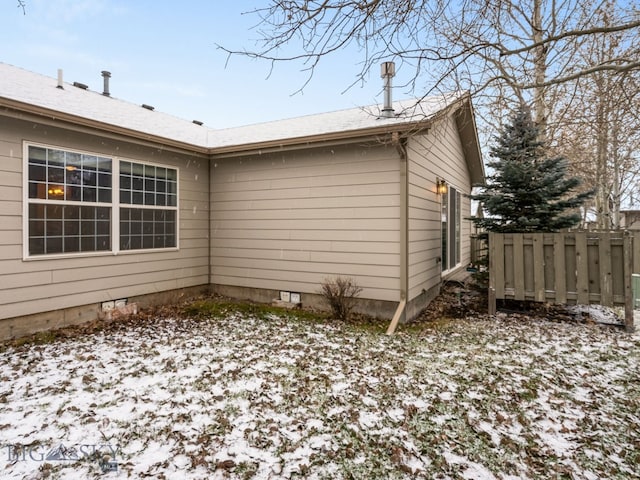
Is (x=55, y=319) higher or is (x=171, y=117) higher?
(x=171, y=117)

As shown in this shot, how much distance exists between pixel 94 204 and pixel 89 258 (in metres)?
0.85

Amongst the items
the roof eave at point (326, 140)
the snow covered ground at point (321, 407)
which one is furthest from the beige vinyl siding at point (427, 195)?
the snow covered ground at point (321, 407)

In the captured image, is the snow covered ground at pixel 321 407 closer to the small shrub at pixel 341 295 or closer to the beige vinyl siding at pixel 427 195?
the small shrub at pixel 341 295

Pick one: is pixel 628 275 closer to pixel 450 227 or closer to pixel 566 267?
pixel 566 267

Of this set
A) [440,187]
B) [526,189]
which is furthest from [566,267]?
[440,187]

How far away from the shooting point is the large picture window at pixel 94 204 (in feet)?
16.0

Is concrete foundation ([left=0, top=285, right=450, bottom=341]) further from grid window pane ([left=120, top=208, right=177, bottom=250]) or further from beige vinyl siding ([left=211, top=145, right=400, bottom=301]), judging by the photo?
grid window pane ([left=120, top=208, right=177, bottom=250])

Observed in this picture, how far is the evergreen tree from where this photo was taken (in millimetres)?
6168

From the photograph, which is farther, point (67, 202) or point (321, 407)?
point (67, 202)

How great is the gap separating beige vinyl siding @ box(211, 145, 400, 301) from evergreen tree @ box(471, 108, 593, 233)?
7.23 ft

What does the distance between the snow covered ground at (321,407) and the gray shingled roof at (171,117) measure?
3.20 meters

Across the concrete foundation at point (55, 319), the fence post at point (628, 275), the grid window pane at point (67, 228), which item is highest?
the grid window pane at point (67, 228)

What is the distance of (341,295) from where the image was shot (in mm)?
5668

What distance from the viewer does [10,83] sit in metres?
5.56
